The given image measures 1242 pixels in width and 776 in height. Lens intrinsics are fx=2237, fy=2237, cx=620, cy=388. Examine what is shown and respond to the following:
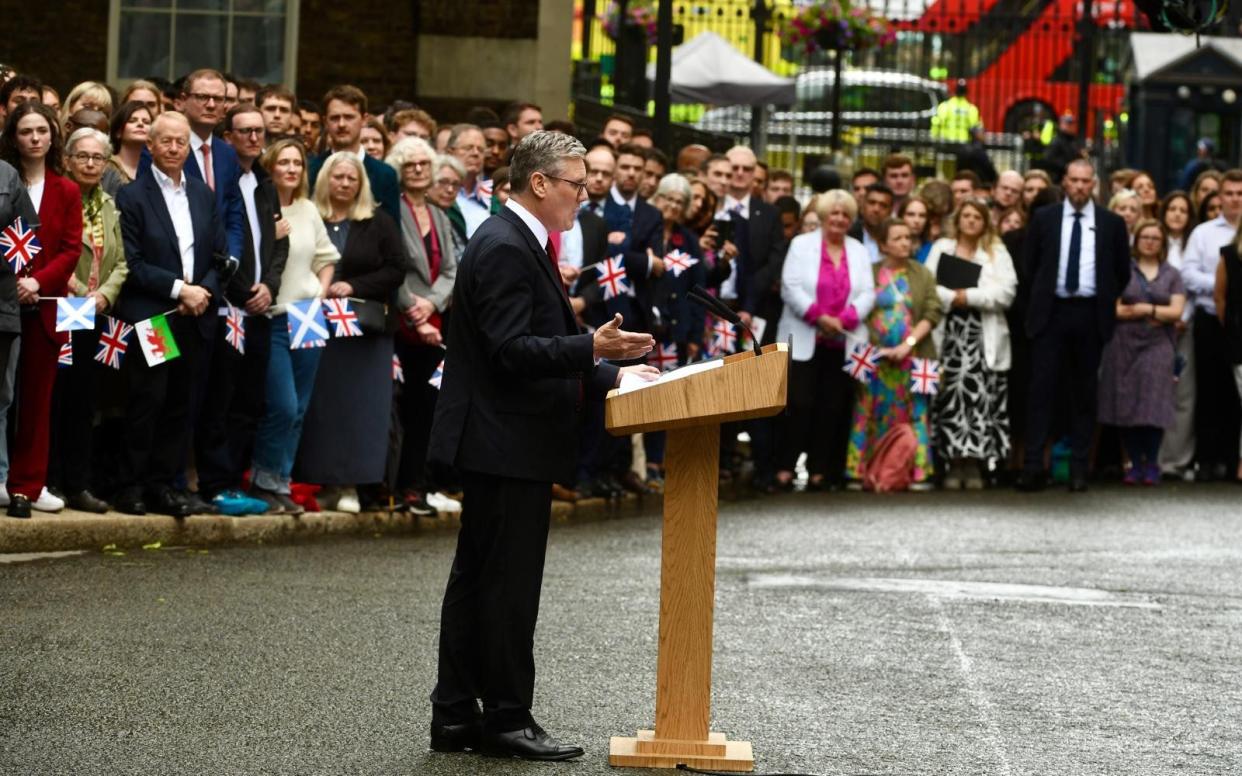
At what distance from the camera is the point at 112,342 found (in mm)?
12469

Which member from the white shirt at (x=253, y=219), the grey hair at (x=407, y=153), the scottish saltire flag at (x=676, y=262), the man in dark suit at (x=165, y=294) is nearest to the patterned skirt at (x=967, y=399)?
the scottish saltire flag at (x=676, y=262)

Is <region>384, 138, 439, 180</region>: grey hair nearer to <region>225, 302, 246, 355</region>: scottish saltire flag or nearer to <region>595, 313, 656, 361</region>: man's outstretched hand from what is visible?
<region>225, 302, 246, 355</region>: scottish saltire flag

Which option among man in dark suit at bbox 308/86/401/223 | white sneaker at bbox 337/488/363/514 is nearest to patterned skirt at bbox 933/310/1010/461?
man in dark suit at bbox 308/86/401/223

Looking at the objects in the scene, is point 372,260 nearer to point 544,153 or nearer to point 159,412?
point 159,412

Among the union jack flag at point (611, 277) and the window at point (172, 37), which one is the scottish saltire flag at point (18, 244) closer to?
the union jack flag at point (611, 277)

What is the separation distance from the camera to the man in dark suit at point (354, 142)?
1422 cm

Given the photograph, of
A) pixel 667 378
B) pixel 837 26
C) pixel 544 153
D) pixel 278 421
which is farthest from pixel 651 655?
pixel 837 26

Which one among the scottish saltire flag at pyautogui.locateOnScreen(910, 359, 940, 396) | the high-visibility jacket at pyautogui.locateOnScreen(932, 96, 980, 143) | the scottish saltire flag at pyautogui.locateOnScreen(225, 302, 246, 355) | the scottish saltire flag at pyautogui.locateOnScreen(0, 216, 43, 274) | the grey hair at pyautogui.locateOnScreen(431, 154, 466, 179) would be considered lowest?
the scottish saltire flag at pyautogui.locateOnScreen(910, 359, 940, 396)

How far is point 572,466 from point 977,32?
30.8 meters

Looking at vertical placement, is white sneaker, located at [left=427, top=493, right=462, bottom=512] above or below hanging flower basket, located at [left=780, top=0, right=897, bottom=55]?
below

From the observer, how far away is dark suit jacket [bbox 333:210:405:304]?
13773 mm

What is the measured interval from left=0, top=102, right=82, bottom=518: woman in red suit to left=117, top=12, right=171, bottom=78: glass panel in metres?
9.64

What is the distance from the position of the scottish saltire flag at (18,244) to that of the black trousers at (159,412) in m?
0.96

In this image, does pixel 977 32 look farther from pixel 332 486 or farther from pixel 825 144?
pixel 332 486
